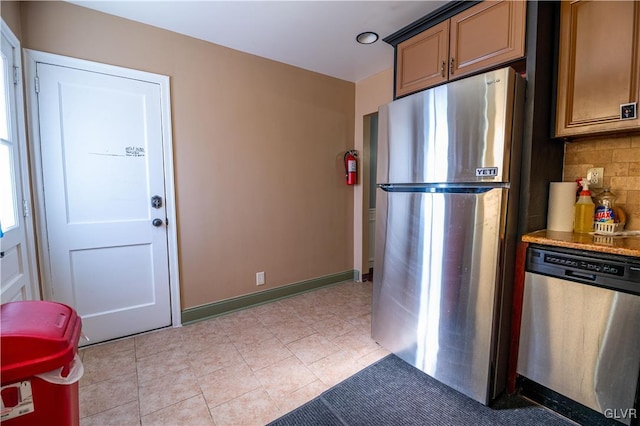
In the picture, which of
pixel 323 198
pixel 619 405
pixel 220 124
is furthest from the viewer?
pixel 323 198

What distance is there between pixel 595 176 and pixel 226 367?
2667 mm

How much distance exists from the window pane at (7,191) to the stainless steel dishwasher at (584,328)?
9.59 feet

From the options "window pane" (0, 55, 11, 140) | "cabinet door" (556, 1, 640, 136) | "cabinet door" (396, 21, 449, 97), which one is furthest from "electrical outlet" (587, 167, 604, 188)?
"window pane" (0, 55, 11, 140)

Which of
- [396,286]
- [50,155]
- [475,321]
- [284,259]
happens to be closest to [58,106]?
[50,155]

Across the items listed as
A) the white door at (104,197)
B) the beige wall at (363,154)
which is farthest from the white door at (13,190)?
the beige wall at (363,154)

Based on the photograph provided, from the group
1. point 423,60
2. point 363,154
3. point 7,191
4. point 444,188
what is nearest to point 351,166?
point 363,154

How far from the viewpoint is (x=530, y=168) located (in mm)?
1547

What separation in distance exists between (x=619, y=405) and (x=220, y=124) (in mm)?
3121

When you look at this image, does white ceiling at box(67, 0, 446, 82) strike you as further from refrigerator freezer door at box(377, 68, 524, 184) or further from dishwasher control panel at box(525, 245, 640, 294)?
dishwasher control panel at box(525, 245, 640, 294)

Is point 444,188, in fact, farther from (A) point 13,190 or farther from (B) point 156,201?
(A) point 13,190

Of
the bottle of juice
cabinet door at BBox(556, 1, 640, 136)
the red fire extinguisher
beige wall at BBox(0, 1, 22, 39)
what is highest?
beige wall at BBox(0, 1, 22, 39)

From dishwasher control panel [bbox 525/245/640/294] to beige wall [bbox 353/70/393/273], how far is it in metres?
2.11

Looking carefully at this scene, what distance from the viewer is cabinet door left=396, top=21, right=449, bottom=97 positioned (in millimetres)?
1922

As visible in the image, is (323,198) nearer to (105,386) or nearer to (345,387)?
(345,387)
